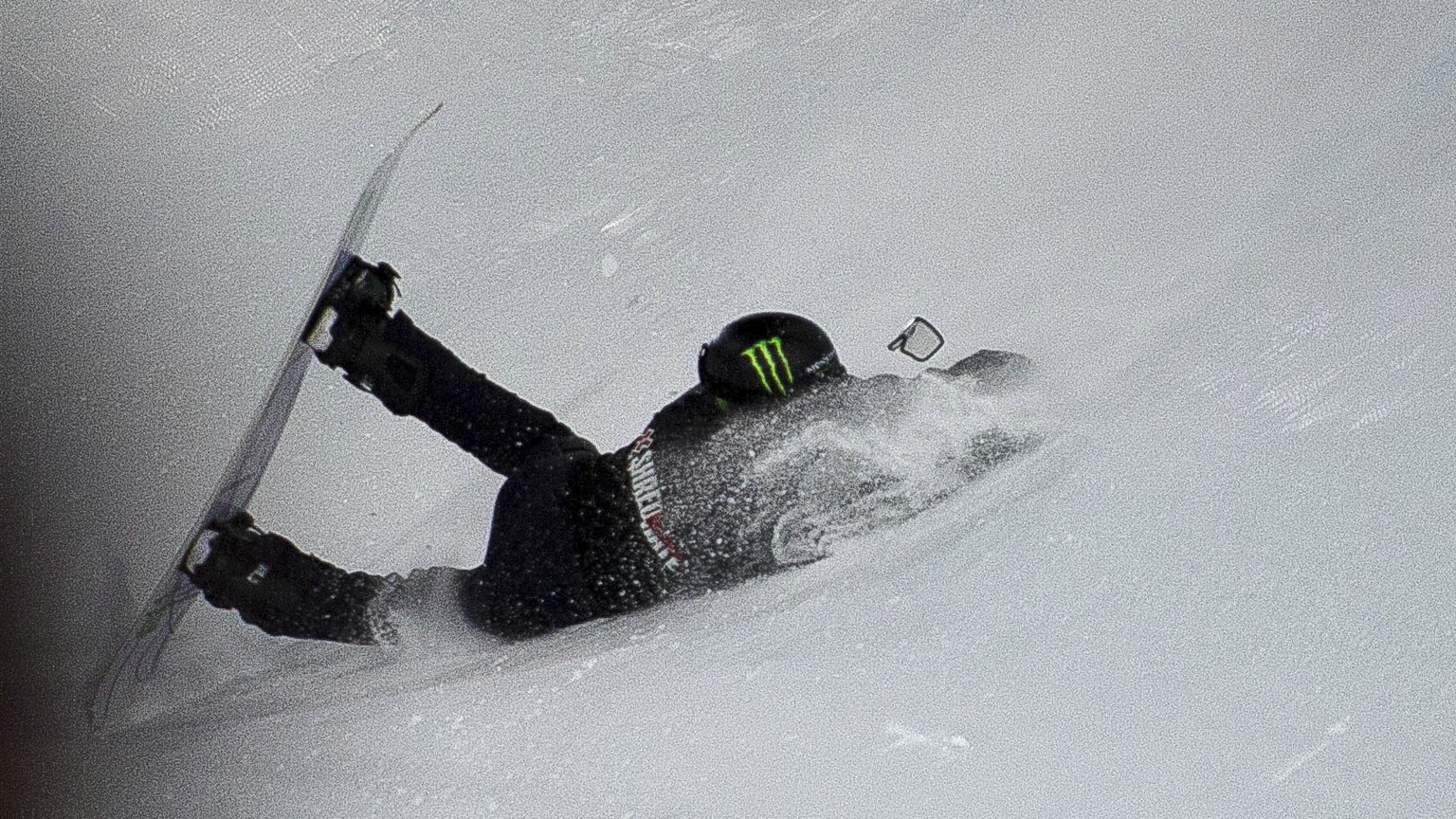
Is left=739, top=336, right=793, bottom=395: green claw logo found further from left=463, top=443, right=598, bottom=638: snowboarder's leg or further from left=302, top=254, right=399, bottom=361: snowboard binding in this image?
left=302, top=254, right=399, bottom=361: snowboard binding

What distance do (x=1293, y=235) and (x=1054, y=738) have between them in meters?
1.25

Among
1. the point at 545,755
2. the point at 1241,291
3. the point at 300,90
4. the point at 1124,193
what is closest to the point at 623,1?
the point at 300,90

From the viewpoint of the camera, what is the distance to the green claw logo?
5.40ft

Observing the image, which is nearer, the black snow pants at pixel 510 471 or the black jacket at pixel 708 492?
the black jacket at pixel 708 492

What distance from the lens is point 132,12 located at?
8.30ft

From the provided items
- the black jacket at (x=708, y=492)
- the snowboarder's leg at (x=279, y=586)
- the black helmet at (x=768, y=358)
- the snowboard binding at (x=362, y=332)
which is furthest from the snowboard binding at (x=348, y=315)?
the black helmet at (x=768, y=358)

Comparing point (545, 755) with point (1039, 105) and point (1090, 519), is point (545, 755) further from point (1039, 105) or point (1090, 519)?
point (1039, 105)

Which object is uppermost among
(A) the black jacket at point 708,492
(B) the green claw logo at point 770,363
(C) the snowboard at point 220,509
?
(C) the snowboard at point 220,509

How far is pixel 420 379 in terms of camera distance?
6.20 ft

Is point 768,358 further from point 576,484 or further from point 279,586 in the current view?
point 279,586

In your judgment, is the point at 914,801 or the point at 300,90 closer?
the point at 914,801

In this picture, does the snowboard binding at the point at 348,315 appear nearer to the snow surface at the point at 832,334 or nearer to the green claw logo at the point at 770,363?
the snow surface at the point at 832,334

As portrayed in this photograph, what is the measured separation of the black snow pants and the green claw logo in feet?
1.15

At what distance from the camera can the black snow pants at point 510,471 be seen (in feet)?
5.90
